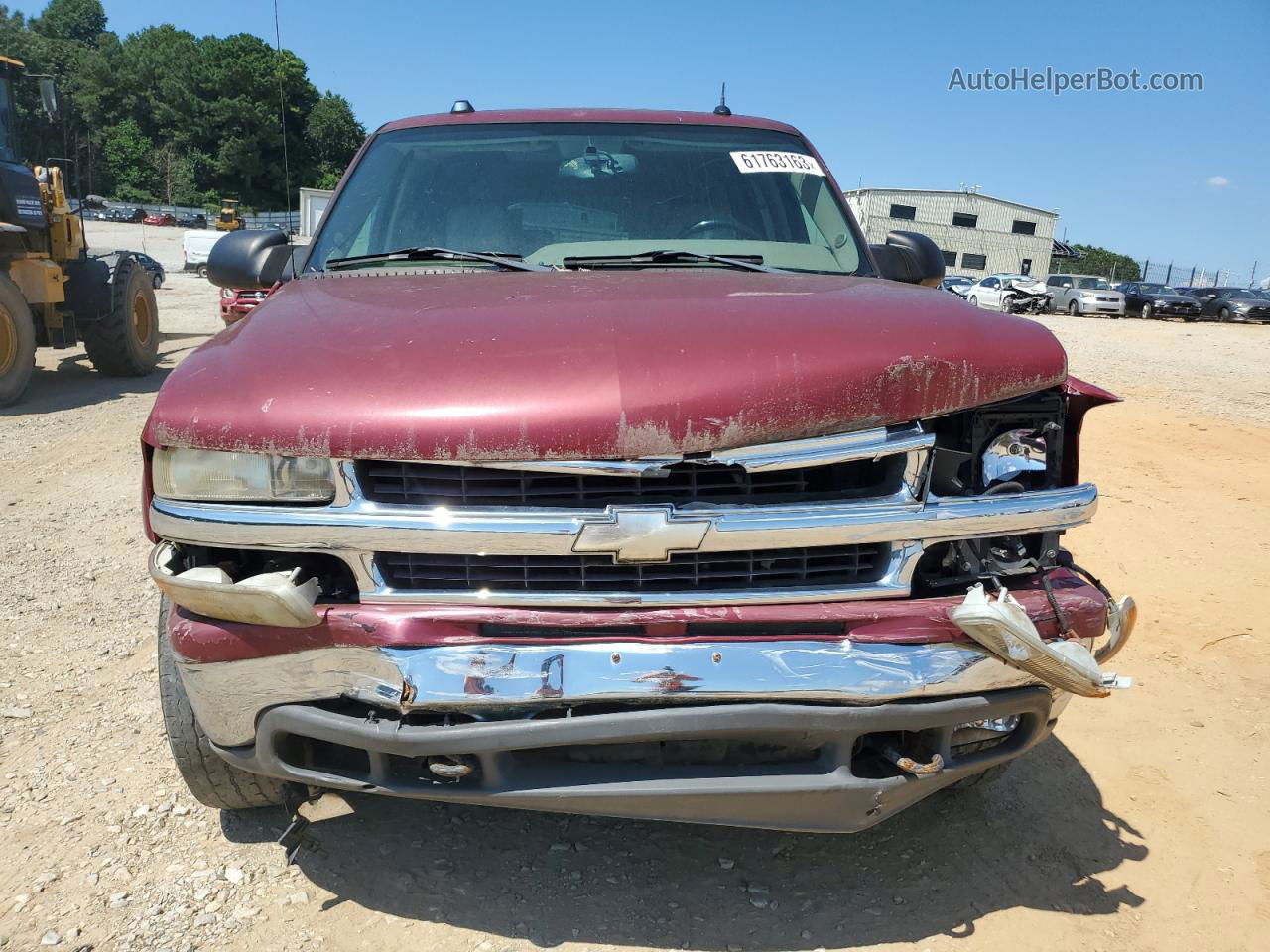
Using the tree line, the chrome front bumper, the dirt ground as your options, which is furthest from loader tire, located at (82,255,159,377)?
the tree line

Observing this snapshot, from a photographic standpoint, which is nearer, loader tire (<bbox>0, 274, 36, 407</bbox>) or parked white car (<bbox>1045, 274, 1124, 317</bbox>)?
loader tire (<bbox>0, 274, 36, 407</bbox>)

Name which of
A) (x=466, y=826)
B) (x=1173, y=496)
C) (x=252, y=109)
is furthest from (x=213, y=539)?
(x=252, y=109)

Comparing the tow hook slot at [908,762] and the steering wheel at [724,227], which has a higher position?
the steering wheel at [724,227]

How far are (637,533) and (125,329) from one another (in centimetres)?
1051

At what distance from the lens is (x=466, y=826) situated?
8.91 ft

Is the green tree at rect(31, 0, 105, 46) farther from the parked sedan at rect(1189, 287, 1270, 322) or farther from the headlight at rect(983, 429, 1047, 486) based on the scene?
the headlight at rect(983, 429, 1047, 486)

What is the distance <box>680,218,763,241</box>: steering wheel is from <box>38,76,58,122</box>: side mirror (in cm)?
826

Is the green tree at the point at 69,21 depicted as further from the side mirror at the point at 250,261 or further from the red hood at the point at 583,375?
the red hood at the point at 583,375

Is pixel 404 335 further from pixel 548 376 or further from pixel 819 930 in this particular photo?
pixel 819 930

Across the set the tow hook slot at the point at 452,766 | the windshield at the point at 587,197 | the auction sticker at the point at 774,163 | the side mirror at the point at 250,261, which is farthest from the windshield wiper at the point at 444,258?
the tow hook slot at the point at 452,766

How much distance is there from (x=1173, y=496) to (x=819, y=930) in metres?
5.37

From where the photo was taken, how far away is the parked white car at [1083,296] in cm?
2911

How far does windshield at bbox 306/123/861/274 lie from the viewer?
3.16 m

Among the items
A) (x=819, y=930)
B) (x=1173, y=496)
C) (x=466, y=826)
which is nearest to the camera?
(x=819, y=930)
